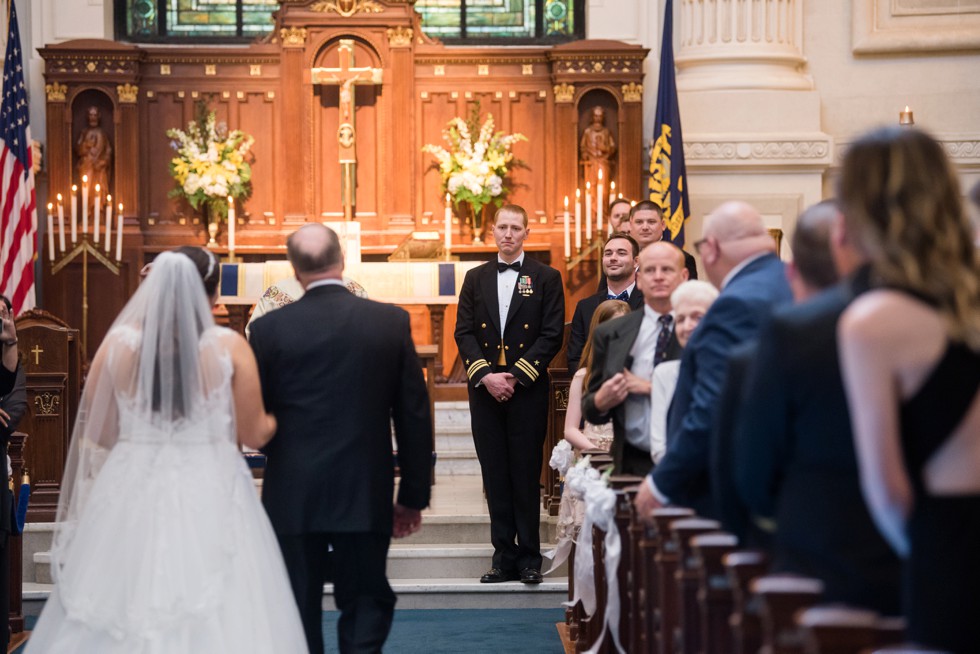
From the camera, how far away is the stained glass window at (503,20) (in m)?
13.0

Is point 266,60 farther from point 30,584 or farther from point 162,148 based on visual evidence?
point 30,584

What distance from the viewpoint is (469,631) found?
7109 millimetres

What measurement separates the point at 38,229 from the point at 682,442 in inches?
345

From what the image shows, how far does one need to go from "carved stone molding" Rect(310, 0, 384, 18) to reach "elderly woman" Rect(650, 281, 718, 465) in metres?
7.19

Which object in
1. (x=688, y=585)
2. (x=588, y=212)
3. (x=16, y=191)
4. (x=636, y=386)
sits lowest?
(x=688, y=585)

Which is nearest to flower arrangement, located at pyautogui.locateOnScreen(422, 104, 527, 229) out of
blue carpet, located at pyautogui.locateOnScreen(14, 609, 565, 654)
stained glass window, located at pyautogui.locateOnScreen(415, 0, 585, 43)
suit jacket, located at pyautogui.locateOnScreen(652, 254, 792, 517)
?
stained glass window, located at pyautogui.locateOnScreen(415, 0, 585, 43)

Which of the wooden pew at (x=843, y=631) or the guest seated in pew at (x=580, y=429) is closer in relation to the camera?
the wooden pew at (x=843, y=631)

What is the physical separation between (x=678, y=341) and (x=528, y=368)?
224 centimetres

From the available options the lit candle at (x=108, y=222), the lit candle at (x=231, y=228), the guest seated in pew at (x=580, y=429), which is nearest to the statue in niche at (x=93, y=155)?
the lit candle at (x=108, y=222)

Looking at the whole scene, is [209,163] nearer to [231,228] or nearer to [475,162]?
[231,228]

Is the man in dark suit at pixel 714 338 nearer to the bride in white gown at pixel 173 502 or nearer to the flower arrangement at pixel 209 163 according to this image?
the bride in white gown at pixel 173 502

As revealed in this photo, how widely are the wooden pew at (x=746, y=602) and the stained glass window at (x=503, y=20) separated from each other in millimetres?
10354

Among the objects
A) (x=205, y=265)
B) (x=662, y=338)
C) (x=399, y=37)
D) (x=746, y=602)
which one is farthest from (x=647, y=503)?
(x=399, y=37)

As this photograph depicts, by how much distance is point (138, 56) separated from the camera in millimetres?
11945
